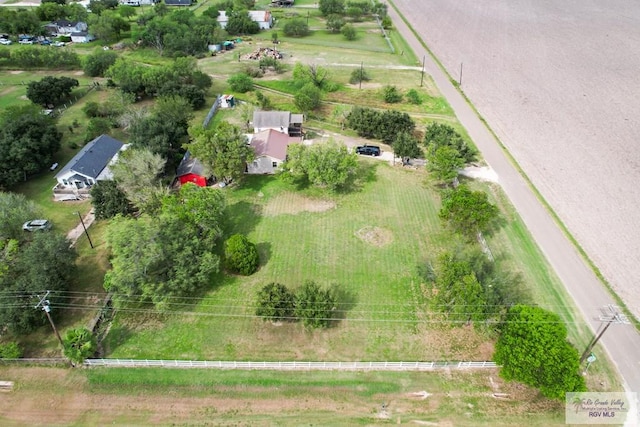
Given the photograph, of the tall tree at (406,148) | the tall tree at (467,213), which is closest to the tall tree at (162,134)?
the tall tree at (406,148)

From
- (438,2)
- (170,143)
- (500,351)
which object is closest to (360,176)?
(170,143)

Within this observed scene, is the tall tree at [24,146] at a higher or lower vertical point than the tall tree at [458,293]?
Answer: higher

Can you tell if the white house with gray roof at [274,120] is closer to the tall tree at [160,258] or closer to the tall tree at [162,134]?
the tall tree at [162,134]

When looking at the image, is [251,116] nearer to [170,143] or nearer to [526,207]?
[170,143]

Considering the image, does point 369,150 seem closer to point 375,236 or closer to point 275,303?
point 375,236

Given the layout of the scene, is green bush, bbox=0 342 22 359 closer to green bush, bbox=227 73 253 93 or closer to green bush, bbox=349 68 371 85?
green bush, bbox=227 73 253 93

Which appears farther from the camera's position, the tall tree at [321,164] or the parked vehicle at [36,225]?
the tall tree at [321,164]

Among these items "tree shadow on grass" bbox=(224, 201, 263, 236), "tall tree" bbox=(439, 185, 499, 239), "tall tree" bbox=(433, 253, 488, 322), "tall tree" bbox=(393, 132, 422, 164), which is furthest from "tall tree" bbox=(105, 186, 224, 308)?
"tall tree" bbox=(393, 132, 422, 164)
